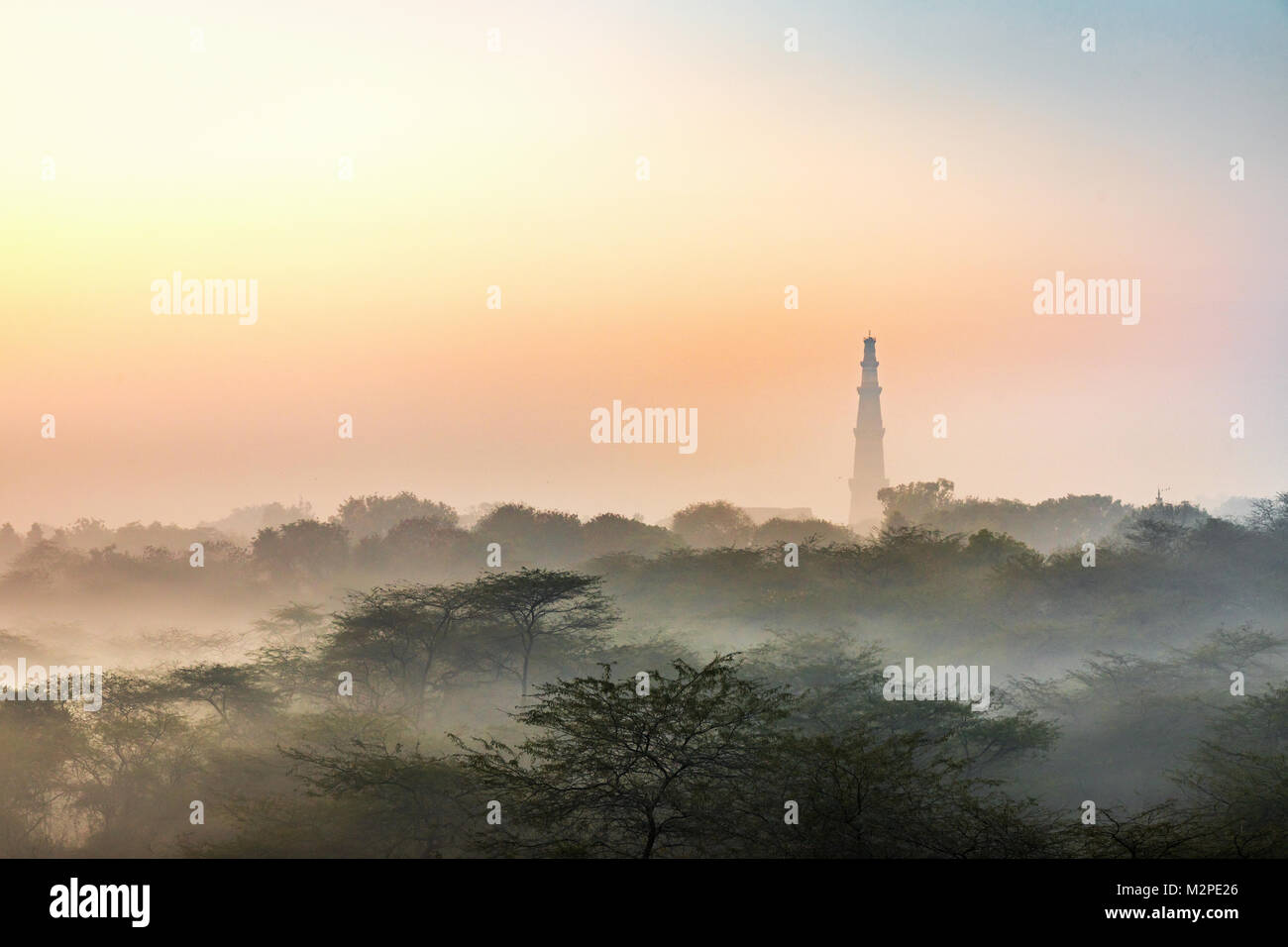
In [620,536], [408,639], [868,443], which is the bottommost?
[408,639]

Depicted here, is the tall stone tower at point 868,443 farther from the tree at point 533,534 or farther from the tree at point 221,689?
the tree at point 221,689

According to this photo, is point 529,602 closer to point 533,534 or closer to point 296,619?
point 296,619

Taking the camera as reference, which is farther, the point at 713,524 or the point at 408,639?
the point at 713,524

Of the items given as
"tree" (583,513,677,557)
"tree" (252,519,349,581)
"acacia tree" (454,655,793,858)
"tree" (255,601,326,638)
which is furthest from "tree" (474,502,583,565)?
"acacia tree" (454,655,793,858)

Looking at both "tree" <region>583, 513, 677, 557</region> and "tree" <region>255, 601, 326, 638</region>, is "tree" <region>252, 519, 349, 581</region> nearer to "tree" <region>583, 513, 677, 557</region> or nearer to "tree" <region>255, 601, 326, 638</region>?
"tree" <region>583, 513, 677, 557</region>

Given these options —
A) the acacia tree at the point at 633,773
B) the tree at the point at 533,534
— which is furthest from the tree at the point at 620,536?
the acacia tree at the point at 633,773

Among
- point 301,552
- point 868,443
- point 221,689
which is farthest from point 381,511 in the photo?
point 221,689
